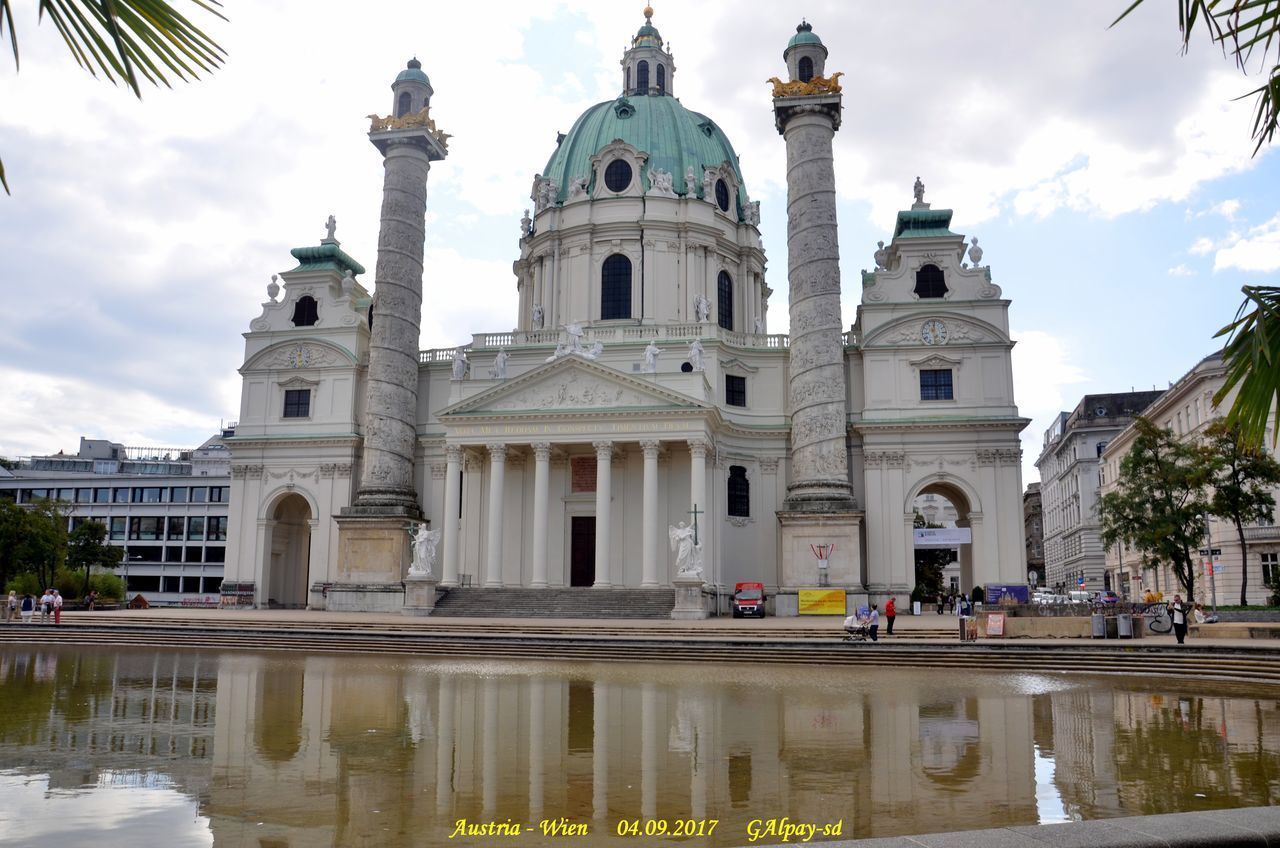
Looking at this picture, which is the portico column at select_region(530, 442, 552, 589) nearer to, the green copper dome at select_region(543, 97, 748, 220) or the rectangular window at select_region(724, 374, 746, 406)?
the rectangular window at select_region(724, 374, 746, 406)

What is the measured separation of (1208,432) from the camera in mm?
39031

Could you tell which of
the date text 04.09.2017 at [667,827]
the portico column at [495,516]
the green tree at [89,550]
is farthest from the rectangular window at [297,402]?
the date text 04.09.2017 at [667,827]

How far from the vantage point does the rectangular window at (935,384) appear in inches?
1772

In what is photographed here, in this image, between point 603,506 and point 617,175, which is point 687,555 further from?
point 617,175

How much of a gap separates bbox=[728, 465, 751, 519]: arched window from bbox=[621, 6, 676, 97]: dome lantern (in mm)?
25693

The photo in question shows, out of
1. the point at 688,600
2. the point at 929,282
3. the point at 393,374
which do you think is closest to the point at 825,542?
the point at 688,600

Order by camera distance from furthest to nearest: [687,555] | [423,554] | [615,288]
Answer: [615,288], [423,554], [687,555]

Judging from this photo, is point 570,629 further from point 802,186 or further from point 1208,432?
point 1208,432

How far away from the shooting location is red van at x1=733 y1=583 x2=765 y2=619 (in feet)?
131

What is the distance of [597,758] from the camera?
11.4 metres

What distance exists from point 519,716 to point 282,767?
4.68 metres

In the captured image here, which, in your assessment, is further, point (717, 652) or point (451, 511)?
point (451, 511)

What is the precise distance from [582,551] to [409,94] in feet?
77.1

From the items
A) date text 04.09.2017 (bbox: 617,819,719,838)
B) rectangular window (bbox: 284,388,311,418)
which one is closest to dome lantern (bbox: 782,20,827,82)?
rectangular window (bbox: 284,388,311,418)
